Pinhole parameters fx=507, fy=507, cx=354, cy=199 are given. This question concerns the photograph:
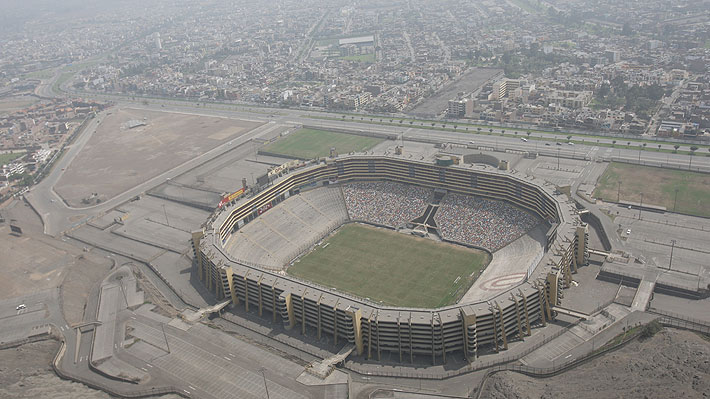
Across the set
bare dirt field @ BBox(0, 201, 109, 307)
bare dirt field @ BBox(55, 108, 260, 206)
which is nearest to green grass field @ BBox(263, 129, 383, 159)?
bare dirt field @ BBox(55, 108, 260, 206)

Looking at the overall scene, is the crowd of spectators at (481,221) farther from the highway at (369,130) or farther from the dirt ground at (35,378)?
the dirt ground at (35,378)

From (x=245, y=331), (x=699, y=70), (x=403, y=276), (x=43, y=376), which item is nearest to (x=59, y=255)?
(x=43, y=376)

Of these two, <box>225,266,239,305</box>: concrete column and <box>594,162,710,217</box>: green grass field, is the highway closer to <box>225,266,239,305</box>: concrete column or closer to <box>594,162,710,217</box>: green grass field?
<box>594,162,710,217</box>: green grass field

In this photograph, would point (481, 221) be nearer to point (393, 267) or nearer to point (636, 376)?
point (393, 267)

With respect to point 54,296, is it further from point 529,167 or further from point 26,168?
point 529,167

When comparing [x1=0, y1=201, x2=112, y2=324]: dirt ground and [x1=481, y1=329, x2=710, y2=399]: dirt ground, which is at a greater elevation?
[x1=481, y1=329, x2=710, y2=399]: dirt ground

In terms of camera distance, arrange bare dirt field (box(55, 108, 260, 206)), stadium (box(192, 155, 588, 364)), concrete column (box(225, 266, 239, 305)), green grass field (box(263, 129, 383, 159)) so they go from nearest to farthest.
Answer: stadium (box(192, 155, 588, 364)) < concrete column (box(225, 266, 239, 305)) < bare dirt field (box(55, 108, 260, 206)) < green grass field (box(263, 129, 383, 159))

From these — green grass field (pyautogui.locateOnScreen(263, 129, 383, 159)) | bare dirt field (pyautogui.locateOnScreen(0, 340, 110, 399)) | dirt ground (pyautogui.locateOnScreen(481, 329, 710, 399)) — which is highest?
dirt ground (pyautogui.locateOnScreen(481, 329, 710, 399))

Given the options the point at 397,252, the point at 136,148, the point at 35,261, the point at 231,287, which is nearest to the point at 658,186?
the point at 397,252
